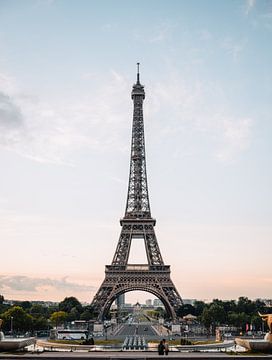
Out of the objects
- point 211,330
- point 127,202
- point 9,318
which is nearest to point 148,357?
point 9,318

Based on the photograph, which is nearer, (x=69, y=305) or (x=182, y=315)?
(x=182, y=315)

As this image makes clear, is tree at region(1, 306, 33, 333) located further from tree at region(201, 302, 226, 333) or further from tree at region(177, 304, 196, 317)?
tree at region(177, 304, 196, 317)

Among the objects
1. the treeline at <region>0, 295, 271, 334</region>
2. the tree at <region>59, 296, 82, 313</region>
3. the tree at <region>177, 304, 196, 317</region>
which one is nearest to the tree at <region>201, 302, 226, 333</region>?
the treeline at <region>0, 295, 271, 334</region>

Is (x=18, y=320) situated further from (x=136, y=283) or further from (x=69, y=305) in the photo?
(x=69, y=305)

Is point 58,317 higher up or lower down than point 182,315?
lower down

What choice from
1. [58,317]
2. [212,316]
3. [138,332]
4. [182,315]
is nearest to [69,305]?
[58,317]

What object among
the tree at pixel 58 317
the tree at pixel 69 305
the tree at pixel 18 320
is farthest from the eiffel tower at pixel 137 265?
the tree at pixel 69 305

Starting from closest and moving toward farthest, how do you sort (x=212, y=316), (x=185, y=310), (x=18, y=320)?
(x=18, y=320), (x=212, y=316), (x=185, y=310)

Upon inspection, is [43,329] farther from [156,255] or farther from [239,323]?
[239,323]
